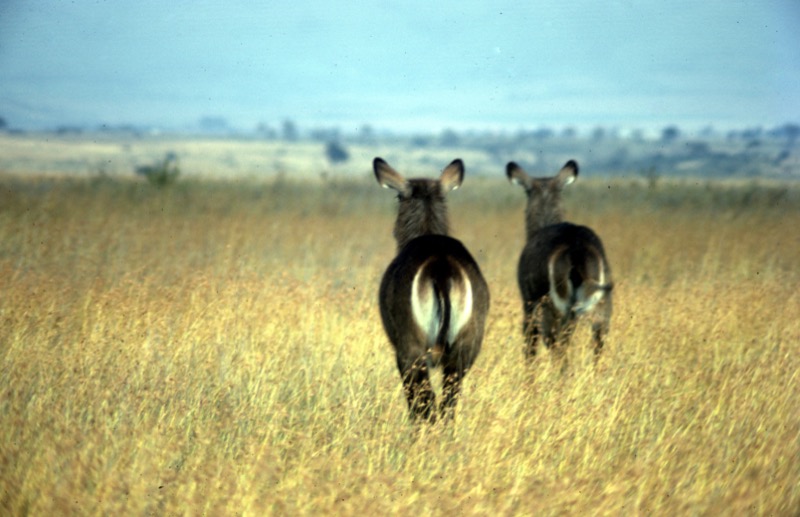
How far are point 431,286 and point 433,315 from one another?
0.21 metres

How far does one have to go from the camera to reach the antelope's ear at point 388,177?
23.1ft

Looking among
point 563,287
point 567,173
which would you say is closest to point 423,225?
point 563,287

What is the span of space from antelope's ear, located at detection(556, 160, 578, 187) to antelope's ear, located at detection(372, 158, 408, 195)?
2533 millimetres

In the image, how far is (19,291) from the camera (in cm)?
822

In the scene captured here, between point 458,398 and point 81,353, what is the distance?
3.15 m

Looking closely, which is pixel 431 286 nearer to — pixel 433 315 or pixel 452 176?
pixel 433 315

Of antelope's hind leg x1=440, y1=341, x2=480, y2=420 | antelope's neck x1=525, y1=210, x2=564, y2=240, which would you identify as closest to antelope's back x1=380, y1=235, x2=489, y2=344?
antelope's hind leg x1=440, y1=341, x2=480, y2=420

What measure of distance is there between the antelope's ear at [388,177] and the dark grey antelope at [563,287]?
1580 millimetres

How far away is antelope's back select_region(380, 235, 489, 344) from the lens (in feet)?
18.8

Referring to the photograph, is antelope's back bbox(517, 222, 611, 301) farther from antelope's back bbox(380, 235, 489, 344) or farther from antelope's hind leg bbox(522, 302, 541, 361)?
antelope's back bbox(380, 235, 489, 344)

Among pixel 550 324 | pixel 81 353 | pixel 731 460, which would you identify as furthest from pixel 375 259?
pixel 731 460

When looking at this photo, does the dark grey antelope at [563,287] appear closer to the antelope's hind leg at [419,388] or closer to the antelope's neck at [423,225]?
the antelope's neck at [423,225]

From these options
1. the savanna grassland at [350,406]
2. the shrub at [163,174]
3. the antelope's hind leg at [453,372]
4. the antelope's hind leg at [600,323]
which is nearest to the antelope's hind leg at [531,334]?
the savanna grassland at [350,406]

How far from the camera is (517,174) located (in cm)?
913
